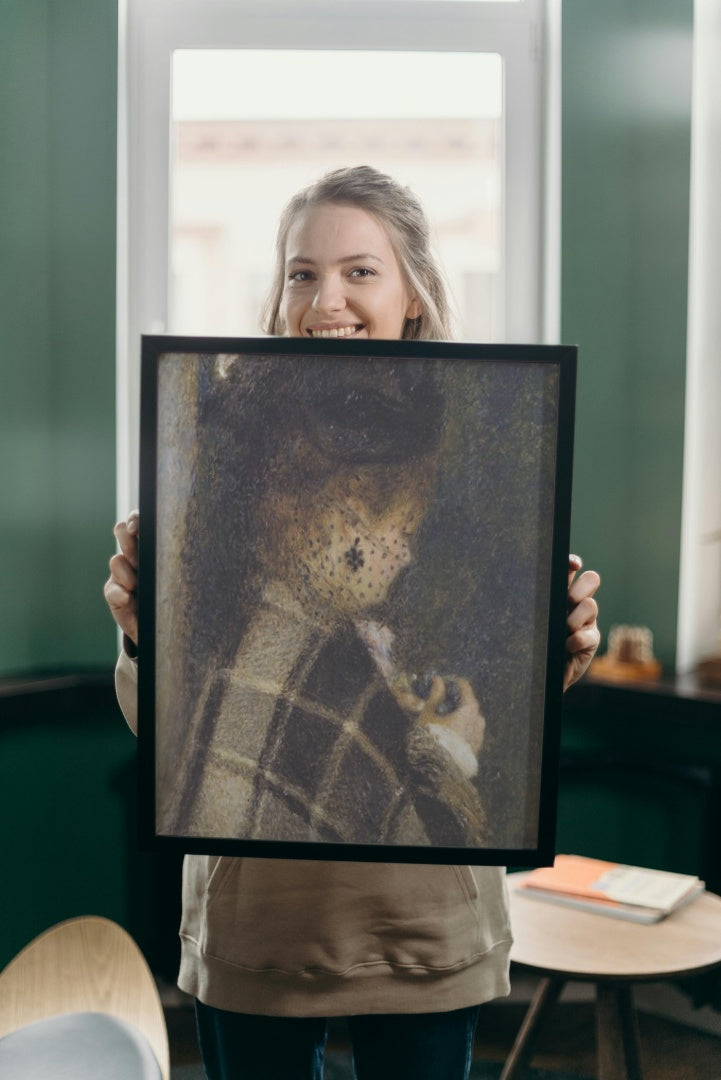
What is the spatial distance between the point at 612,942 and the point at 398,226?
1199 millimetres

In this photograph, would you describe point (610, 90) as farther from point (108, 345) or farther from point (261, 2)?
point (108, 345)

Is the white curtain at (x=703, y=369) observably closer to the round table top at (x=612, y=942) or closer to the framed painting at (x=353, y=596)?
the round table top at (x=612, y=942)

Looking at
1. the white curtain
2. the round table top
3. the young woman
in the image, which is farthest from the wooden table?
the white curtain

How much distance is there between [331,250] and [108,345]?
151 cm

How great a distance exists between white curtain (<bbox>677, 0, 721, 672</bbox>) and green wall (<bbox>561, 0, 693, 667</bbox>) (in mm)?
27

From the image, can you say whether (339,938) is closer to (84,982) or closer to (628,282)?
(84,982)

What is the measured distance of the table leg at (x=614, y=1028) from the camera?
1670 millimetres

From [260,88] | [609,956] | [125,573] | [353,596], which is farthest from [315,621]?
[260,88]

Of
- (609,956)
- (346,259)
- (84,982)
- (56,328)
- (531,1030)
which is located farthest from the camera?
(56,328)

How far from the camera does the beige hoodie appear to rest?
1.01m

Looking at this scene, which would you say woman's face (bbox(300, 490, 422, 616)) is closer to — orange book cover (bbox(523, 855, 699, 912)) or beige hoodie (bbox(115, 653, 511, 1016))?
beige hoodie (bbox(115, 653, 511, 1016))

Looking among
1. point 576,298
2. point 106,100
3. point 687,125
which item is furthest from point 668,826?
point 106,100

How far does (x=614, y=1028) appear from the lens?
5.50 ft

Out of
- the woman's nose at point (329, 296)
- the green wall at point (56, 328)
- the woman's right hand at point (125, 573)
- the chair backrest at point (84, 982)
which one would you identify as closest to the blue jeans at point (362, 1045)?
the chair backrest at point (84, 982)
